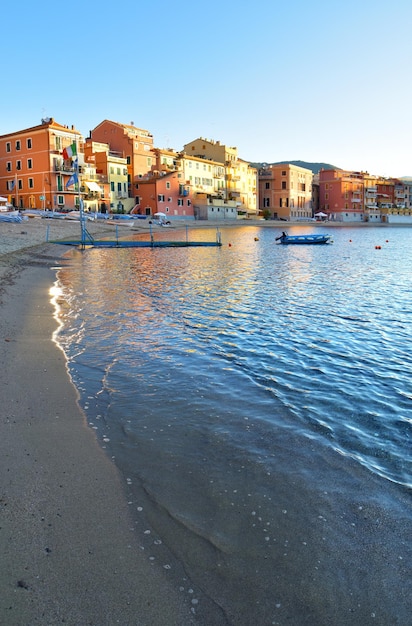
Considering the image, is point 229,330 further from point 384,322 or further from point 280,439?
point 280,439

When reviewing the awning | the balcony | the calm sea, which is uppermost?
the balcony

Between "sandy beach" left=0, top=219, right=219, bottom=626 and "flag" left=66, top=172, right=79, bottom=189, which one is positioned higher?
"flag" left=66, top=172, right=79, bottom=189

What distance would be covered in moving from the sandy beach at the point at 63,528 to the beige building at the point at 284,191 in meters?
128

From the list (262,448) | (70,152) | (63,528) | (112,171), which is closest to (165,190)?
(112,171)

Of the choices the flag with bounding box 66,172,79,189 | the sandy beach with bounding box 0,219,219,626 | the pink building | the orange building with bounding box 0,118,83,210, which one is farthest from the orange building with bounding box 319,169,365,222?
the sandy beach with bounding box 0,219,219,626

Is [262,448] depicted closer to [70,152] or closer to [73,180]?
[73,180]

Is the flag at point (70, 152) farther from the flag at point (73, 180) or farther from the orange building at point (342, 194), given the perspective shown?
the orange building at point (342, 194)

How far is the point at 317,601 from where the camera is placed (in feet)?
13.1

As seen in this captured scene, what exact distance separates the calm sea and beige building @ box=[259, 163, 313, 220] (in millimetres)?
120994

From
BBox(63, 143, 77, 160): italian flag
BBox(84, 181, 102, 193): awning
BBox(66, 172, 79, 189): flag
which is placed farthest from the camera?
BBox(84, 181, 102, 193): awning

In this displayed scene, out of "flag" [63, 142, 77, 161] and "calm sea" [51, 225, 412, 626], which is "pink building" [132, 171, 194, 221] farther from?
"calm sea" [51, 225, 412, 626]

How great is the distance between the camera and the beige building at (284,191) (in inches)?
5315

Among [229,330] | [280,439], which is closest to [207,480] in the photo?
[280,439]

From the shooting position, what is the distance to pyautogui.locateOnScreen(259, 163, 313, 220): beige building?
135000mm
